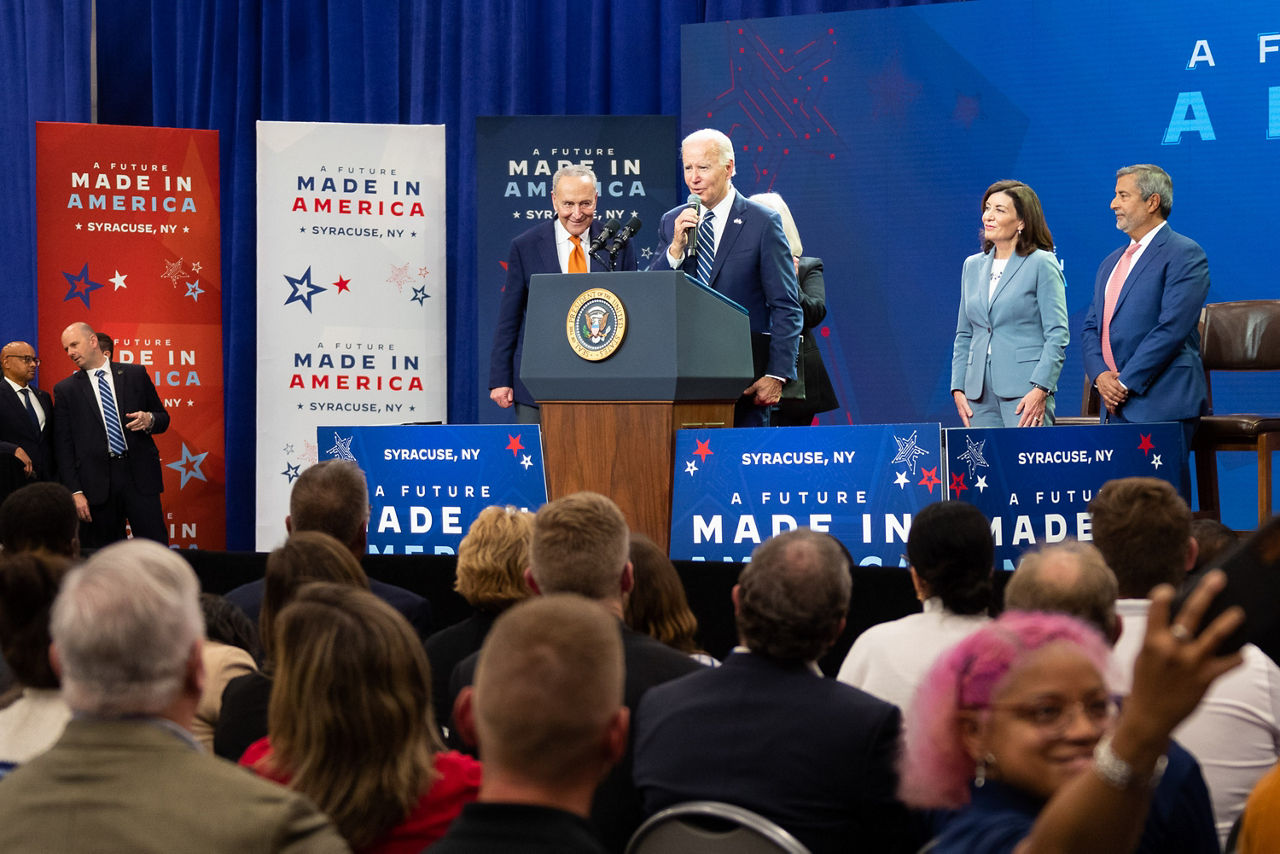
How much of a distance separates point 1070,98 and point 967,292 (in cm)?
211

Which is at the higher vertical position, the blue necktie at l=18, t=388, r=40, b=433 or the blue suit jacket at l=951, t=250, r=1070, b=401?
the blue suit jacket at l=951, t=250, r=1070, b=401

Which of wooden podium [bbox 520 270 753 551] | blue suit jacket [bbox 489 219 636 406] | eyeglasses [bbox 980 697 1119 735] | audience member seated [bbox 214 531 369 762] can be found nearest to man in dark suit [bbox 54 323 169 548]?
blue suit jacket [bbox 489 219 636 406]

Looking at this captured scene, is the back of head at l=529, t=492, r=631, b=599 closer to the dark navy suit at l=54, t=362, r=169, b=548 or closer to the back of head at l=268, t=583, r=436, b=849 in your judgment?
the back of head at l=268, t=583, r=436, b=849

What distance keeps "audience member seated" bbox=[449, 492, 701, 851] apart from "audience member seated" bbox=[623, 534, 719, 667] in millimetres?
104

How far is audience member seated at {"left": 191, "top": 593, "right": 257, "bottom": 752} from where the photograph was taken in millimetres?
2434

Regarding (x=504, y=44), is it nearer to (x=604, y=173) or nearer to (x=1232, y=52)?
Answer: (x=604, y=173)

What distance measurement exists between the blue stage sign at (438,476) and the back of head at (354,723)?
2.58 meters

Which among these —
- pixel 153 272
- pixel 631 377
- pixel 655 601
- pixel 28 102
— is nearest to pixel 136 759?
pixel 655 601

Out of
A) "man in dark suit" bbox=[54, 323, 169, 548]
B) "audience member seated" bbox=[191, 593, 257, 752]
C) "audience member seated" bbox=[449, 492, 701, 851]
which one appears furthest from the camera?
"man in dark suit" bbox=[54, 323, 169, 548]

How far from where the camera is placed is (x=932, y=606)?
266 cm

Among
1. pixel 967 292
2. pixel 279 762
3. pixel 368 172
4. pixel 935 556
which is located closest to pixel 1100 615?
pixel 935 556

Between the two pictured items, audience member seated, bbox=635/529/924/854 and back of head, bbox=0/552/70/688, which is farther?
back of head, bbox=0/552/70/688

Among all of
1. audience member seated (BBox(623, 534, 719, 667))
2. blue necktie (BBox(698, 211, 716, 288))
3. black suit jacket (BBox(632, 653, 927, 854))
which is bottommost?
black suit jacket (BBox(632, 653, 927, 854))

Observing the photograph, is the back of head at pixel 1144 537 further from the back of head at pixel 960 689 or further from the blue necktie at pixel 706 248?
the blue necktie at pixel 706 248
